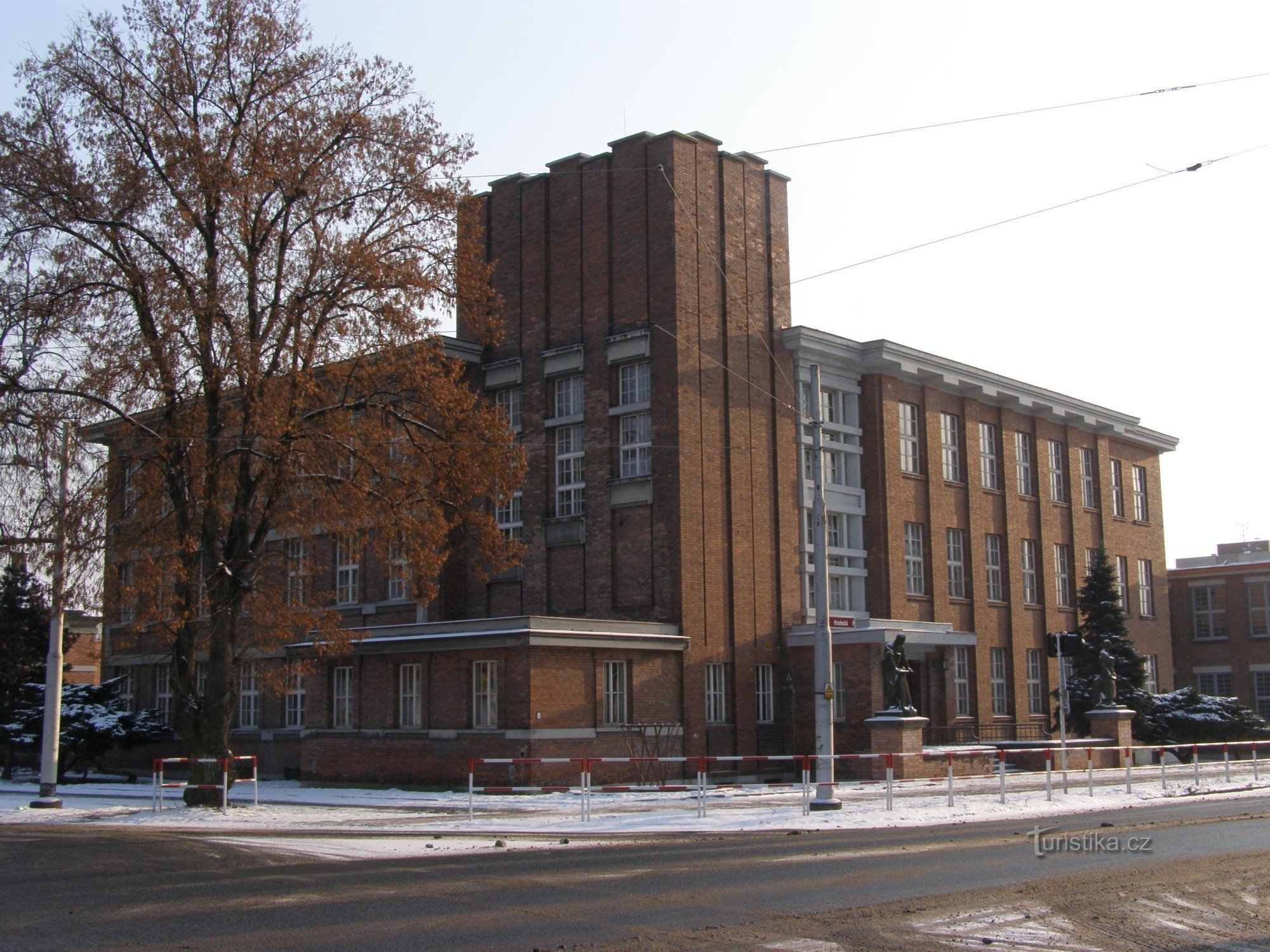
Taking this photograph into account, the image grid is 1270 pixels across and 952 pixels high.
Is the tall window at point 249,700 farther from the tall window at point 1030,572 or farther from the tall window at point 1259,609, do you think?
the tall window at point 1259,609

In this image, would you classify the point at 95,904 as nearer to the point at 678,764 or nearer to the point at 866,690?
the point at 678,764

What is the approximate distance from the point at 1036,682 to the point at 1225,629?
50.5ft

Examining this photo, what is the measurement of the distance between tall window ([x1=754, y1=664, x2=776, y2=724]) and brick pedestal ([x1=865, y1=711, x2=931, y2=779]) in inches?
205

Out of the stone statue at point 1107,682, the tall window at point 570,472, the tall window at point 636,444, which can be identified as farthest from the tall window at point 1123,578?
the tall window at point 570,472

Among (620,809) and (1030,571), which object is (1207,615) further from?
(620,809)

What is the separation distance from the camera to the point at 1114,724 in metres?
37.8

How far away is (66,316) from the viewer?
24.6 meters

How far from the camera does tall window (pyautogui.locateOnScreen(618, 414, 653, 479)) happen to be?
36.6 metres

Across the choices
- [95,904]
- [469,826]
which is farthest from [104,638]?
[95,904]

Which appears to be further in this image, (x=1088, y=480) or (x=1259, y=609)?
(x=1259, y=609)

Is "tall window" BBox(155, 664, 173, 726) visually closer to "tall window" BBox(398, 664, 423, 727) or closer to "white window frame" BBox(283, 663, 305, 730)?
"white window frame" BBox(283, 663, 305, 730)

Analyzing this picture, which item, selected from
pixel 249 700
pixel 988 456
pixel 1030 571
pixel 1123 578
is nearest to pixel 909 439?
pixel 988 456

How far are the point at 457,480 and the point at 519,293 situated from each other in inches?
600

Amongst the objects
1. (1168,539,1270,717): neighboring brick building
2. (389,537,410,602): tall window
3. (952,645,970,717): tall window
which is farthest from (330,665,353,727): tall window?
(1168,539,1270,717): neighboring brick building
